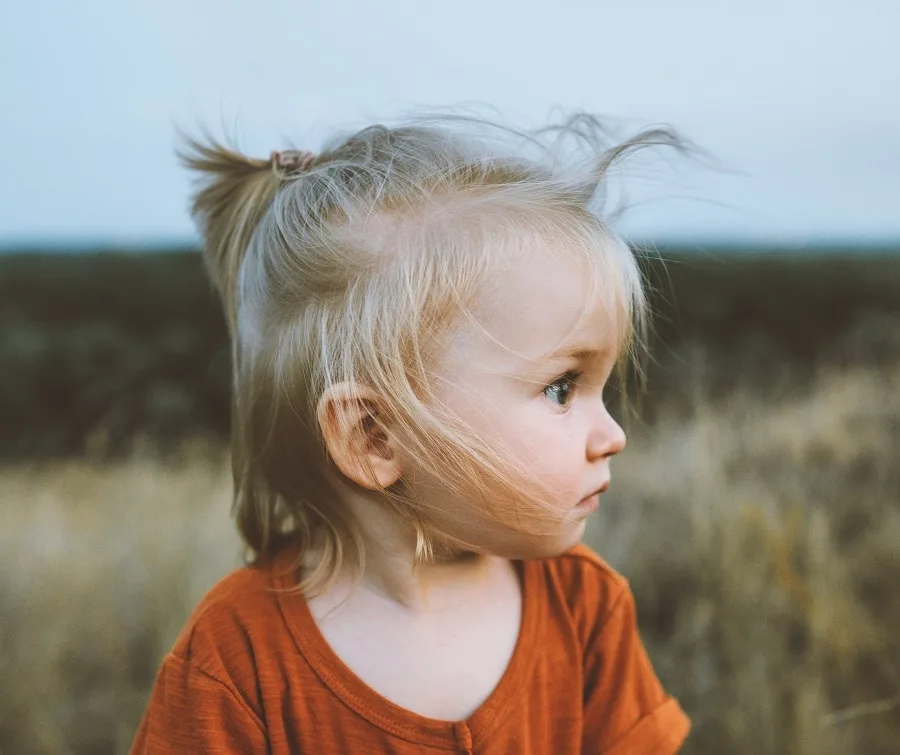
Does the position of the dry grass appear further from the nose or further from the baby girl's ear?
the baby girl's ear

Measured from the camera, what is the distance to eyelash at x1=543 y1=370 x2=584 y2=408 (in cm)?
127

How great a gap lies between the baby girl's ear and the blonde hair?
0.03 m

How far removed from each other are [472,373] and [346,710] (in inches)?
22.5

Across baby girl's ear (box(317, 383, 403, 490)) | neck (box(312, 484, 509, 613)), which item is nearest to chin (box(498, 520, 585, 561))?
neck (box(312, 484, 509, 613))

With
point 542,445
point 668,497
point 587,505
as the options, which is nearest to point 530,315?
point 542,445

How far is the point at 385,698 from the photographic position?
1.35 metres

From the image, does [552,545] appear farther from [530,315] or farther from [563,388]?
[530,315]

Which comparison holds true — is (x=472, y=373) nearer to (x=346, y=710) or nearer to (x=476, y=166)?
(x=476, y=166)

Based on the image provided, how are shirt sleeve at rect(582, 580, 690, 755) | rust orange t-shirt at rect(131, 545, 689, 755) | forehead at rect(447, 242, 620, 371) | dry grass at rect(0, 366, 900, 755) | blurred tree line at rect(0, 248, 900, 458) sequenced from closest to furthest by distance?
1. forehead at rect(447, 242, 620, 371)
2. rust orange t-shirt at rect(131, 545, 689, 755)
3. shirt sleeve at rect(582, 580, 690, 755)
4. dry grass at rect(0, 366, 900, 755)
5. blurred tree line at rect(0, 248, 900, 458)

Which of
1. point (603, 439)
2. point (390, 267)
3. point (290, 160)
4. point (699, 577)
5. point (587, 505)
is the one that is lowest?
point (699, 577)

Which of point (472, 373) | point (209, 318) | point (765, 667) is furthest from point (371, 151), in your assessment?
point (209, 318)

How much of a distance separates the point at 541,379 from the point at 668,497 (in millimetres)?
1712

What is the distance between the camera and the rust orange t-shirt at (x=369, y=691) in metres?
1.33

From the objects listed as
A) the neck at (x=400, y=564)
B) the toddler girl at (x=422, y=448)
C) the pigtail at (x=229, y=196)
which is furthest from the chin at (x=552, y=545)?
the pigtail at (x=229, y=196)
